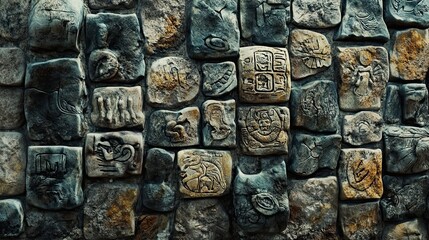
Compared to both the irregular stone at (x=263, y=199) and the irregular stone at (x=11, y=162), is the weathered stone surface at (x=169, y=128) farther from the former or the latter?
the irregular stone at (x=11, y=162)

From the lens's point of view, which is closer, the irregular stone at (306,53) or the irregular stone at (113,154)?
the irregular stone at (113,154)

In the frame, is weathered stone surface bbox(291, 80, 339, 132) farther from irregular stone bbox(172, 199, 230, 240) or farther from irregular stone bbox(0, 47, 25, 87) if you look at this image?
irregular stone bbox(0, 47, 25, 87)

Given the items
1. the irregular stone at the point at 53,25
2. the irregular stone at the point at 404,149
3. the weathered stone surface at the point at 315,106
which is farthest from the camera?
the irregular stone at the point at 404,149

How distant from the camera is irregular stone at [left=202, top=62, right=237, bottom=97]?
2230 mm

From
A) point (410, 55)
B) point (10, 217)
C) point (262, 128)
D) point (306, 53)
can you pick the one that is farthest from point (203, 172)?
point (410, 55)

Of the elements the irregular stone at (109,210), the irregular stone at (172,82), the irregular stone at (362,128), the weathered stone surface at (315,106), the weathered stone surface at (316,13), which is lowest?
the irregular stone at (109,210)

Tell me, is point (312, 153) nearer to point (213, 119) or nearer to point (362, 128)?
point (362, 128)

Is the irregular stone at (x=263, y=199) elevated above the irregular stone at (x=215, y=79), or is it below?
below

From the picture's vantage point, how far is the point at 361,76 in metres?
2.37

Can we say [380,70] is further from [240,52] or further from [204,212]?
[204,212]

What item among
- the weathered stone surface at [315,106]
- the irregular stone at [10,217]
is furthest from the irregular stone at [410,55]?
the irregular stone at [10,217]

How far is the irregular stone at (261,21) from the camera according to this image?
228cm

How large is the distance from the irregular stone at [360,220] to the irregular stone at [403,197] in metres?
0.05

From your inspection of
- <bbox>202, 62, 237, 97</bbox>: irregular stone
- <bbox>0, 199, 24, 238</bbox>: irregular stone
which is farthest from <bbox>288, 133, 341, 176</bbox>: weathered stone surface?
<bbox>0, 199, 24, 238</bbox>: irregular stone
